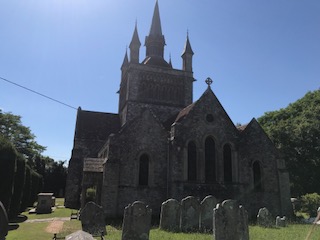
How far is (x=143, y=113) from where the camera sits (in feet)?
69.4

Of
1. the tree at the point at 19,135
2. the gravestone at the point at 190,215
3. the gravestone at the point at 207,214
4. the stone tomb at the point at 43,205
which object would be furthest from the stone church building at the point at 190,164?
the tree at the point at 19,135

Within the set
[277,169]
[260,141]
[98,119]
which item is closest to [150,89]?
[98,119]

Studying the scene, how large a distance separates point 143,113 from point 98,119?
15.5m

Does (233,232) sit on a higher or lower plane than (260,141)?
lower

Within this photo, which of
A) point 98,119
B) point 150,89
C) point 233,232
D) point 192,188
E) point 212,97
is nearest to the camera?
point 233,232

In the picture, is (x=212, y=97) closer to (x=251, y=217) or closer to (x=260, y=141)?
(x=260, y=141)

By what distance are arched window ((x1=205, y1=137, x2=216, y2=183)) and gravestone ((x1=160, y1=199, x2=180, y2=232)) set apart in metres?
6.85

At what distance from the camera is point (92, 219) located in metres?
13.1

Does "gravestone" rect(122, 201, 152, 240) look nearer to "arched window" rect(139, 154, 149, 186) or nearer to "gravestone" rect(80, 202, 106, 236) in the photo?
"gravestone" rect(80, 202, 106, 236)

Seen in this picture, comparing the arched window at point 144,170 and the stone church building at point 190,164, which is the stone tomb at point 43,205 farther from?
the arched window at point 144,170

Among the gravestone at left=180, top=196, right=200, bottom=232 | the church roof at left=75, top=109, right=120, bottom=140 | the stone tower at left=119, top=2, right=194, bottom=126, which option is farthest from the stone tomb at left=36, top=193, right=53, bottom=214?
the gravestone at left=180, top=196, right=200, bottom=232

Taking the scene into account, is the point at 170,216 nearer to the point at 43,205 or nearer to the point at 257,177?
the point at 257,177

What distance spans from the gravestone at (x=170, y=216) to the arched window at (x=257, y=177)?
9.69m

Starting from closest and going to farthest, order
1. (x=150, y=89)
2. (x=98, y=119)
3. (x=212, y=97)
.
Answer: (x=212, y=97) < (x=150, y=89) < (x=98, y=119)
